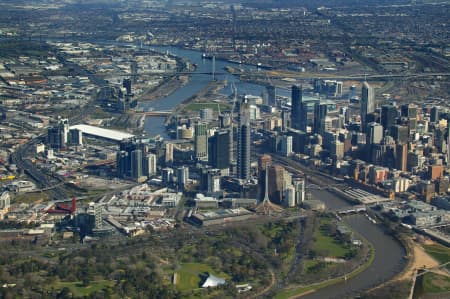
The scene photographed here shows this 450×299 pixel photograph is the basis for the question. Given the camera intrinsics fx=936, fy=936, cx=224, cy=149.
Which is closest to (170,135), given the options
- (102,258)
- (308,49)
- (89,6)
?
(102,258)

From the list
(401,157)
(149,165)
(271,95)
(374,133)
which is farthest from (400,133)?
(271,95)

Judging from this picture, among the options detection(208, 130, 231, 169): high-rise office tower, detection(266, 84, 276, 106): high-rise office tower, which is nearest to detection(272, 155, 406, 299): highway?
detection(208, 130, 231, 169): high-rise office tower

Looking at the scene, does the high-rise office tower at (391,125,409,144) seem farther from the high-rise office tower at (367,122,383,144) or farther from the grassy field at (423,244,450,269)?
the grassy field at (423,244,450,269)

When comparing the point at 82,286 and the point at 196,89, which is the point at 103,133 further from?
the point at 82,286

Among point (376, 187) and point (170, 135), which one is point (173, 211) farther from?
point (170, 135)

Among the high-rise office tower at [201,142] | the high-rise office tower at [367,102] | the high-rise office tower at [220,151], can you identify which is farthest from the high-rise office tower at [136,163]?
the high-rise office tower at [367,102]

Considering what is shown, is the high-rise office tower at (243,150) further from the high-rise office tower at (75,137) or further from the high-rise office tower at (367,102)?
the high-rise office tower at (367,102)
